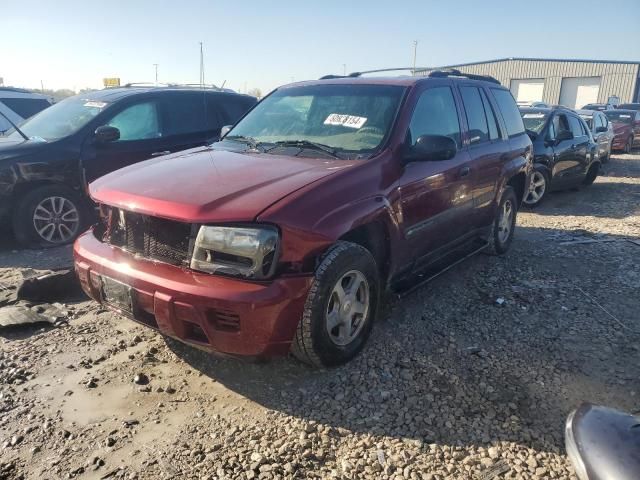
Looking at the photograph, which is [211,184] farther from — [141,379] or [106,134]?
[106,134]

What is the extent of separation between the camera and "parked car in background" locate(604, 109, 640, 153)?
17906 mm

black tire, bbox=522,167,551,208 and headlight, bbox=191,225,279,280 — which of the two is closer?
headlight, bbox=191,225,279,280

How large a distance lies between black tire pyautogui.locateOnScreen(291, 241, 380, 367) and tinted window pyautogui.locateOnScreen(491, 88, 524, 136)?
10.0ft

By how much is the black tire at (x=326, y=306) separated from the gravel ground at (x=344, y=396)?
16 centimetres

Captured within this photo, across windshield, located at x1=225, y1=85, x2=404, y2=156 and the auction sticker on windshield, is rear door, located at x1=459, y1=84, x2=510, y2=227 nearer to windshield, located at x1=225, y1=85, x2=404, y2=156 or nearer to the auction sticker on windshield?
windshield, located at x1=225, y1=85, x2=404, y2=156

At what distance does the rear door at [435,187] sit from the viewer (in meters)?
3.65

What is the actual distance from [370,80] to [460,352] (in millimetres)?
2245

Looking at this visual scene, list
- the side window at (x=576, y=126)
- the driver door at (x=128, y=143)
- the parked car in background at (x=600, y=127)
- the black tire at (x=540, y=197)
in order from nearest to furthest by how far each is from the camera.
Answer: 1. the driver door at (x=128, y=143)
2. the black tire at (x=540, y=197)
3. the side window at (x=576, y=126)
4. the parked car in background at (x=600, y=127)

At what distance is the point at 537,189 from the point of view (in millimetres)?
8680

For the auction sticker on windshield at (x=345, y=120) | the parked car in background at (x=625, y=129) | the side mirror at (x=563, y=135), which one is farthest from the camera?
the parked car in background at (x=625, y=129)

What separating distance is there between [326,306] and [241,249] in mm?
612

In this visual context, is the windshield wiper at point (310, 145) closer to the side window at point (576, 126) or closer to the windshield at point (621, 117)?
the side window at point (576, 126)

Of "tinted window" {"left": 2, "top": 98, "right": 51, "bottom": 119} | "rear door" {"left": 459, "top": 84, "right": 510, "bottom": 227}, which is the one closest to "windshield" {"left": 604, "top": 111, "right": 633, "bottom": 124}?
"rear door" {"left": 459, "top": 84, "right": 510, "bottom": 227}

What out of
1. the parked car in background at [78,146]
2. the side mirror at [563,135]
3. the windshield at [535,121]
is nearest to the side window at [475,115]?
the parked car in background at [78,146]
